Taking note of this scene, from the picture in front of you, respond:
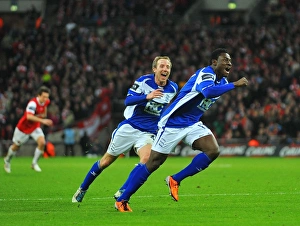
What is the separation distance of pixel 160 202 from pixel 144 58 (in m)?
24.9

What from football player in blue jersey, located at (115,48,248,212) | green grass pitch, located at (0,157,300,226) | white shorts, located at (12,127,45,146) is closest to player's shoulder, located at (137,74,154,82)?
football player in blue jersey, located at (115,48,248,212)

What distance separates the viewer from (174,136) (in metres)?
11.2

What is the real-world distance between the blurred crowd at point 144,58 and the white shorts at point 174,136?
19.8 meters

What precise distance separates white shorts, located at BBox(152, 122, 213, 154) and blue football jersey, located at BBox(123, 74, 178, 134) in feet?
2.24

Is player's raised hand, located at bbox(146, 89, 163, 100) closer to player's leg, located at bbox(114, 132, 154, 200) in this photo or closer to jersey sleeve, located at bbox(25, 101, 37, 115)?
player's leg, located at bbox(114, 132, 154, 200)

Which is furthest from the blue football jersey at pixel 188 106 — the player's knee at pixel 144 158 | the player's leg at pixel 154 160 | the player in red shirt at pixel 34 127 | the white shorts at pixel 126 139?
the player in red shirt at pixel 34 127

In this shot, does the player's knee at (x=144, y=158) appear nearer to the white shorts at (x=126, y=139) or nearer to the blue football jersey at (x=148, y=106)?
the white shorts at (x=126, y=139)

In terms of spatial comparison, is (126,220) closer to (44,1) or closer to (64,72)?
(64,72)

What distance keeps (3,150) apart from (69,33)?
30.8ft

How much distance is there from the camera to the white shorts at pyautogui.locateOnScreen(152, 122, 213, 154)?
11.0 m

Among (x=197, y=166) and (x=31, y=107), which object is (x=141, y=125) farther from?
(x=31, y=107)

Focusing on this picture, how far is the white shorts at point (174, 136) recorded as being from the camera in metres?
11.0

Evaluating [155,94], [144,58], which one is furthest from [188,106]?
[144,58]

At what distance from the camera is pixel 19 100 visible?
113ft
